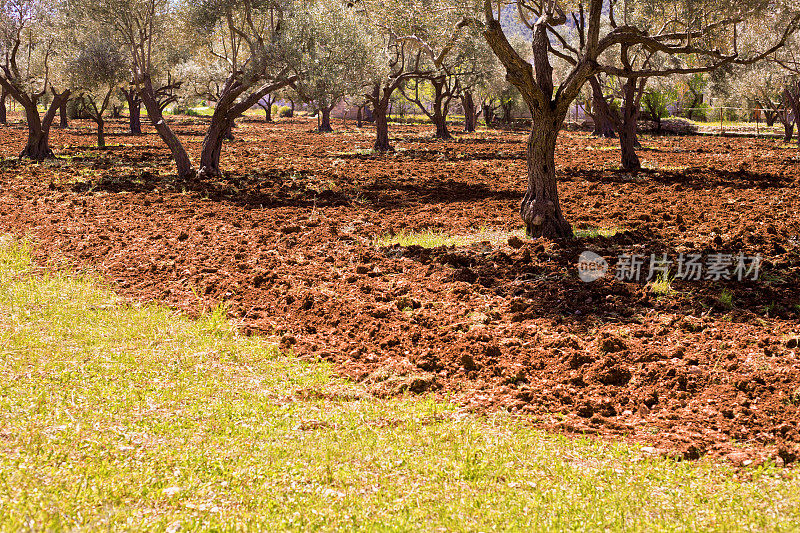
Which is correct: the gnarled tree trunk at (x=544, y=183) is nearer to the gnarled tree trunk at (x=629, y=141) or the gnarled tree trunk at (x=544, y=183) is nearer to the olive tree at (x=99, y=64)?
the gnarled tree trunk at (x=629, y=141)

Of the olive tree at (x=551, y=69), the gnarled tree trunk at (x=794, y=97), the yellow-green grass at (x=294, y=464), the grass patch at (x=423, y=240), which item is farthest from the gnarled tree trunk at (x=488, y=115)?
the yellow-green grass at (x=294, y=464)

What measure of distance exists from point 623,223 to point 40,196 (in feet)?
47.0

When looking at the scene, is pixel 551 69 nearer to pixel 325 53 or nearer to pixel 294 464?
pixel 294 464

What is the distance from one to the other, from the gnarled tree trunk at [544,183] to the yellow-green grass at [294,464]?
5821 mm

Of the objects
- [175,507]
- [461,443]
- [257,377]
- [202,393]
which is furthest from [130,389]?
[461,443]

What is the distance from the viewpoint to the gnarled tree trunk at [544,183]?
1131cm

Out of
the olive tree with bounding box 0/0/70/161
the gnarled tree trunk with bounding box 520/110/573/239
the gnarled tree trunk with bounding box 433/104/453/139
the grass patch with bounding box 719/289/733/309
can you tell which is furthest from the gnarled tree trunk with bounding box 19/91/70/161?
the grass patch with bounding box 719/289/733/309

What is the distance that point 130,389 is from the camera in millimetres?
6074

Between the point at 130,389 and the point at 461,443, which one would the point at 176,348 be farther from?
the point at 461,443

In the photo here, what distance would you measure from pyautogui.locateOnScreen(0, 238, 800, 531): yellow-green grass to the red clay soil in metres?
0.52

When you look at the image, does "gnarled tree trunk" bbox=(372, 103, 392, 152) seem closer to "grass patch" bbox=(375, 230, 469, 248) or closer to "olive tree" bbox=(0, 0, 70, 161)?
"olive tree" bbox=(0, 0, 70, 161)

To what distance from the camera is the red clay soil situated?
5.96 m

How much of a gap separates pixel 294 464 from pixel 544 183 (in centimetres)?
792

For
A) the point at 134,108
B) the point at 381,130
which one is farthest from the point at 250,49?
the point at 134,108
